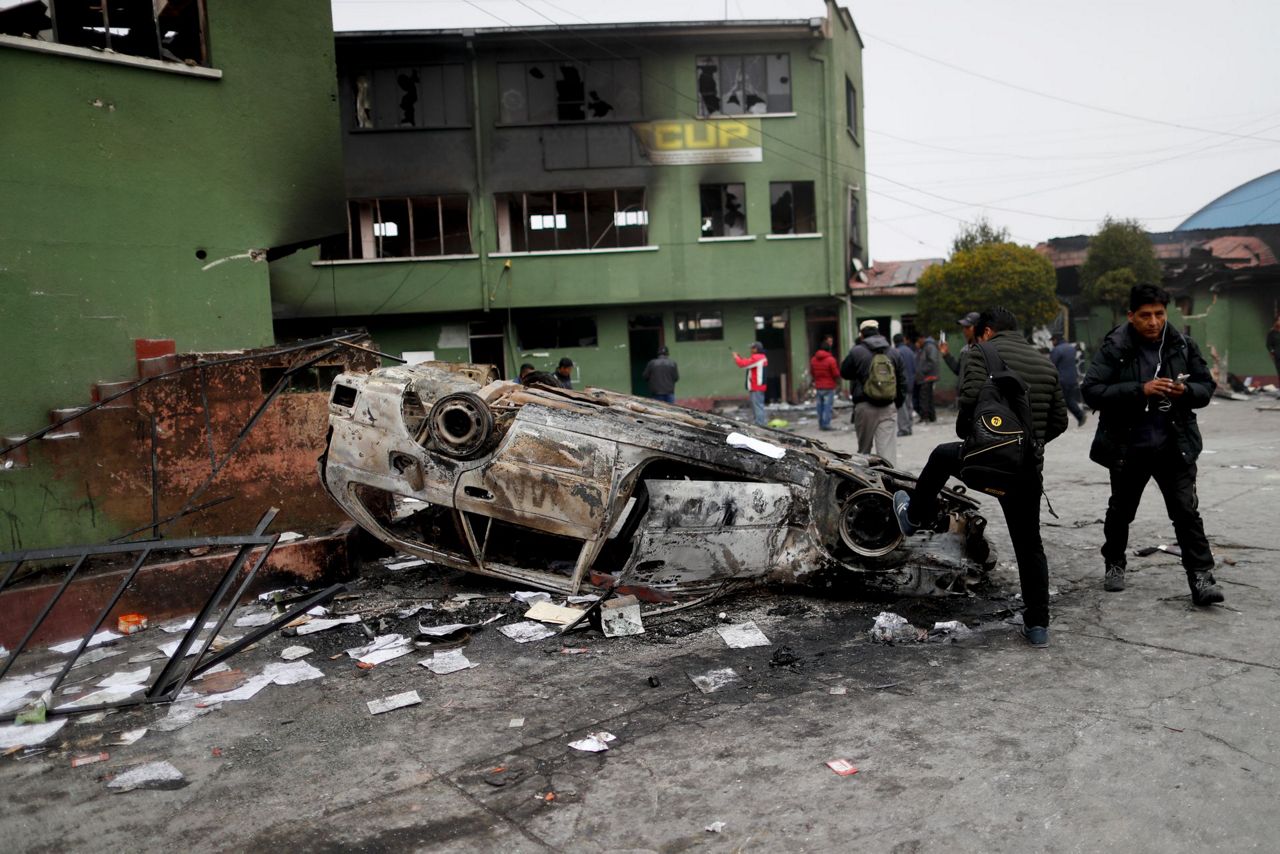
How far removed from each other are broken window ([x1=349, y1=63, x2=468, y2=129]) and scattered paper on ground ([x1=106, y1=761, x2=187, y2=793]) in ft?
70.9

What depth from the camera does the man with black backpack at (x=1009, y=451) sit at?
434 cm

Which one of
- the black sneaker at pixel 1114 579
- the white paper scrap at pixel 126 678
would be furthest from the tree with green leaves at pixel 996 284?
the white paper scrap at pixel 126 678

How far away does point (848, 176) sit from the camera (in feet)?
83.3

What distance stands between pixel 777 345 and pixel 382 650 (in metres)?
21.1

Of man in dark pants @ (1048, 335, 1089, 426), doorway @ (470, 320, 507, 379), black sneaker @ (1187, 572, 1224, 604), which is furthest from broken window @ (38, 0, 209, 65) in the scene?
doorway @ (470, 320, 507, 379)

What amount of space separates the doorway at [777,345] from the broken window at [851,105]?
19.2 ft

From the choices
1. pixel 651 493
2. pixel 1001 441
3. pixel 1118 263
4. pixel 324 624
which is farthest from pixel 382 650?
pixel 1118 263

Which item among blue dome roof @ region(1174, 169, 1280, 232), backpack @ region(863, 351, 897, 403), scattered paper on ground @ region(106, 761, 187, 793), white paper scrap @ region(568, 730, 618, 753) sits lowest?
scattered paper on ground @ region(106, 761, 187, 793)

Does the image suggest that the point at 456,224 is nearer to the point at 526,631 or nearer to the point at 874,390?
the point at 874,390

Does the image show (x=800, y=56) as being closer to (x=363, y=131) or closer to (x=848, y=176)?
(x=848, y=176)

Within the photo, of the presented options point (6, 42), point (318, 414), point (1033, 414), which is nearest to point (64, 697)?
point (318, 414)

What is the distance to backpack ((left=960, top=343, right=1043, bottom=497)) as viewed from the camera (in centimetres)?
432

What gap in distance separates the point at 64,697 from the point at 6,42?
466cm

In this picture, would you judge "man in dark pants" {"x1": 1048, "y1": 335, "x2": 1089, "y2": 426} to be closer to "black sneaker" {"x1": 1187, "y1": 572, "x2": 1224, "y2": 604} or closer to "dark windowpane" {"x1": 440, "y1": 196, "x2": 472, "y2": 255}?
"black sneaker" {"x1": 1187, "y1": 572, "x2": 1224, "y2": 604}
